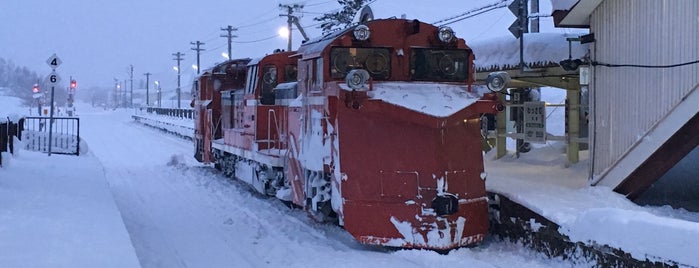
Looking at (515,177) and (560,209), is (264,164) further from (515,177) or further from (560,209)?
(560,209)

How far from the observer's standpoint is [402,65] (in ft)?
29.0

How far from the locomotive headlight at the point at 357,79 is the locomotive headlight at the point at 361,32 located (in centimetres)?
92

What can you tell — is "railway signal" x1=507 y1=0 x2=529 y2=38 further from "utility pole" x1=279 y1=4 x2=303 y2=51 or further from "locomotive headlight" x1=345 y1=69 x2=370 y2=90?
"utility pole" x1=279 y1=4 x2=303 y2=51

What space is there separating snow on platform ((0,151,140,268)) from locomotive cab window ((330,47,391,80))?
3.33 m

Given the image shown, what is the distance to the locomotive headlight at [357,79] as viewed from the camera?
777 centimetres

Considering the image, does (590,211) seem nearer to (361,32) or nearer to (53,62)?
(361,32)

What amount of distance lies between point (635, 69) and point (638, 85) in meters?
0.24

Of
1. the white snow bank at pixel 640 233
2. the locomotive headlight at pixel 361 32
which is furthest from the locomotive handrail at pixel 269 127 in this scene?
the white snow bank at pixel 640 233

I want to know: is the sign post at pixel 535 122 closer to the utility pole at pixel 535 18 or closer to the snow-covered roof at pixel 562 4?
the snow-covered roof at pixel 562 4

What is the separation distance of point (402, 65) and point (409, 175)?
169cm

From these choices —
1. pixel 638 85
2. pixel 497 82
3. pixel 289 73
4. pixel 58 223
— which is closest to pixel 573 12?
pixel 638 85

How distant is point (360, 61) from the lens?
8680 millimetres

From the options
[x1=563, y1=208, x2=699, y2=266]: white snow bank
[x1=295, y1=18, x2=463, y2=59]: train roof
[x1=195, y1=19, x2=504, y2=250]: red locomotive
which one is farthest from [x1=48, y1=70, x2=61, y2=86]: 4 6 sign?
[x1=563, y1=208, x2=699, y2=266]: white snow bank

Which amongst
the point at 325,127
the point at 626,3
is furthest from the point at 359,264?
the point at 626,3
